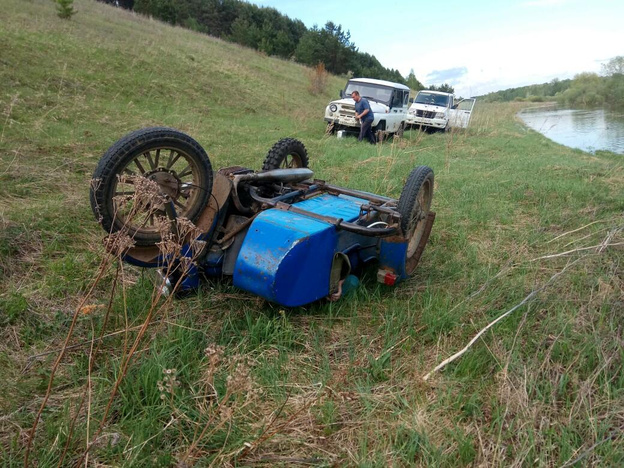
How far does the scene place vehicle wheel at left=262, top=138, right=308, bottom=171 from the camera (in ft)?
12.5

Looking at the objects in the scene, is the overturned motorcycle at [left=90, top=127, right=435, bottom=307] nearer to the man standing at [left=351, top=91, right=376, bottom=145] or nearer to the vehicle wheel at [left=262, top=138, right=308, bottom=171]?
the vehicle wheel at [left=262, top=138, right=308, bottom=171]

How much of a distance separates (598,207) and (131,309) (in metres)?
5.48

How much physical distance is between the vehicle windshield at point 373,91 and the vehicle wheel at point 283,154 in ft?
30.7

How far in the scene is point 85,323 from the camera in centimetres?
269

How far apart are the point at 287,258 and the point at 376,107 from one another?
35.0 ft

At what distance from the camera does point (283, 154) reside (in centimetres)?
391

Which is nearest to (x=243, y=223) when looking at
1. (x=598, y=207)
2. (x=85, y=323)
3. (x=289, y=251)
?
(x=289, y=251)

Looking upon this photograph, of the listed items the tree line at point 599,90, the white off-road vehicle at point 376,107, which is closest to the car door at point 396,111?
the white off-road vehicle at point 376,107

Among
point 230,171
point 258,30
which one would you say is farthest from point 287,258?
point 258,30

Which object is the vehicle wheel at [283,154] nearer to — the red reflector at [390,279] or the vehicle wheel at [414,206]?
the vehicle wheel at [414,206]

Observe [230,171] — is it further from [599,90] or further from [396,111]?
[599,90]

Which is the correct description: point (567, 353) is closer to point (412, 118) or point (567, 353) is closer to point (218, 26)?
point (412, 118)

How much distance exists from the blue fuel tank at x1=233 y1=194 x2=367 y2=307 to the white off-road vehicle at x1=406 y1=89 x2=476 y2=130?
13.0 meters

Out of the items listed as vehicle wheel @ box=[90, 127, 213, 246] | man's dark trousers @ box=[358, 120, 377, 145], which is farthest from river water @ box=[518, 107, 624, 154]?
vehicle wheel @ box=[90, 127, 213, 246]
